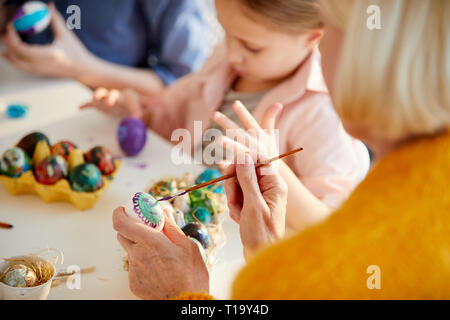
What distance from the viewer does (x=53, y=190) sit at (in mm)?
804

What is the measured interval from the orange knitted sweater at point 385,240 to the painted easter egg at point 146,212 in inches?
9.2

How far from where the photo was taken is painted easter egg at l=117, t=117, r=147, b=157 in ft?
3.17

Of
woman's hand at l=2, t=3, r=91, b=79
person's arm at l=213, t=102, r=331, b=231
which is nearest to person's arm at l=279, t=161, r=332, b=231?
person's arm at l=213, t=102, r=331, b=231

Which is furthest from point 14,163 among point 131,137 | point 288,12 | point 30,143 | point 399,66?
point 399,66

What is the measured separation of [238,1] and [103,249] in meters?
0.48

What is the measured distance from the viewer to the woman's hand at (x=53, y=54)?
50.2 inches

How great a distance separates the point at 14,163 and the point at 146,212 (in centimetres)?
33

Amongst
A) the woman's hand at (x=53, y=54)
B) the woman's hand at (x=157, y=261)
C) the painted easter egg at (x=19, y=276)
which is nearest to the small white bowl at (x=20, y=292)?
the painted easter egg at (x=19, y=276)

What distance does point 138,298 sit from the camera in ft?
2.11

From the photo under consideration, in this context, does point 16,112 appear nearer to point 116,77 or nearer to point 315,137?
point 116,77

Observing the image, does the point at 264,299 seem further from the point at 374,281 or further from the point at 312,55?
the point at 312,55

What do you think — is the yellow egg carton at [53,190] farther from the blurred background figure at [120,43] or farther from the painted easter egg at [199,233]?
the blurred background figure at [120,43]

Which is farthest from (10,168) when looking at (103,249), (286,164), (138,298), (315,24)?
(315,24)

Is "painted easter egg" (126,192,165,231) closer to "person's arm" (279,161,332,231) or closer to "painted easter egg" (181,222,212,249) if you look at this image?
"painted easter egg" (181,222,212,249)
